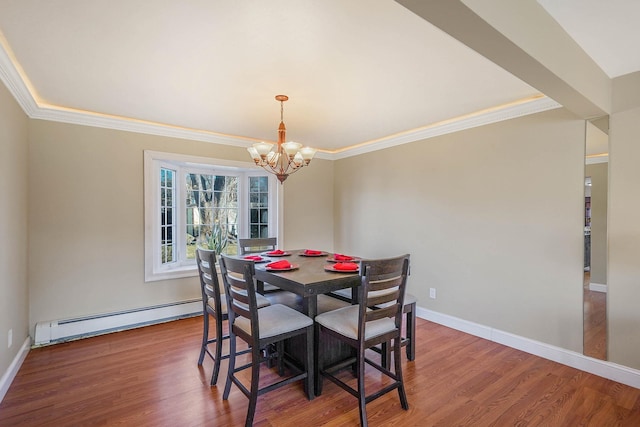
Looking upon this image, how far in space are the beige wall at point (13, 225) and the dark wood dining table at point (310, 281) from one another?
6.22 feet

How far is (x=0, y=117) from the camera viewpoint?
86.7 inches

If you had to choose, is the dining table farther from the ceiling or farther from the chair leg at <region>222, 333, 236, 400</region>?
the ceiling

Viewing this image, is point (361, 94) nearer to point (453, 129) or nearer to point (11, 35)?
point (453, 129)

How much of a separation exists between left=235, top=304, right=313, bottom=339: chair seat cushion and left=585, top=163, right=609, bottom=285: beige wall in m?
2.42

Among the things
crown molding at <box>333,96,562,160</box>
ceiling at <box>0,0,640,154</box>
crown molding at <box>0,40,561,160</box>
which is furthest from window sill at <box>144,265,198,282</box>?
crown molding at <box>333,96,562,160</box>

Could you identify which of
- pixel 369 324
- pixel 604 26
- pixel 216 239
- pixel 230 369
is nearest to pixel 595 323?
pixel 369 324

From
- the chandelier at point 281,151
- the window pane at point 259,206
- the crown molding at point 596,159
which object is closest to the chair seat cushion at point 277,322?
the chandelier at point 281,151

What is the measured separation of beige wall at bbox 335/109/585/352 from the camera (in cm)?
270

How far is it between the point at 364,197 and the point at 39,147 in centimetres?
387

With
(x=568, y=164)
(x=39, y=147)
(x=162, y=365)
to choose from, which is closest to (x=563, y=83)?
(x=568, y=164)

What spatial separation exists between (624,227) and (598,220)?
183mm

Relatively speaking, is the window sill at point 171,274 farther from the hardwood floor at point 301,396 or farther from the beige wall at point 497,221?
the beige wall at point 497,221

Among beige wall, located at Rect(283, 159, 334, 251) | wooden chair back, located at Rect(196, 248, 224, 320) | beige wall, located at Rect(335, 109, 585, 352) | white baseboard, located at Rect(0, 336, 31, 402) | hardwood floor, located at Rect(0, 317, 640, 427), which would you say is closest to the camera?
hardwood floor, located at Rect(0, 317, 640, 427)

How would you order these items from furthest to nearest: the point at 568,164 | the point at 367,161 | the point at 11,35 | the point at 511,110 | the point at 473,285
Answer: the point at 367,161 → the point at 473,285 → the point at 511,110 → the point at 568,164 → the point at 11,35
